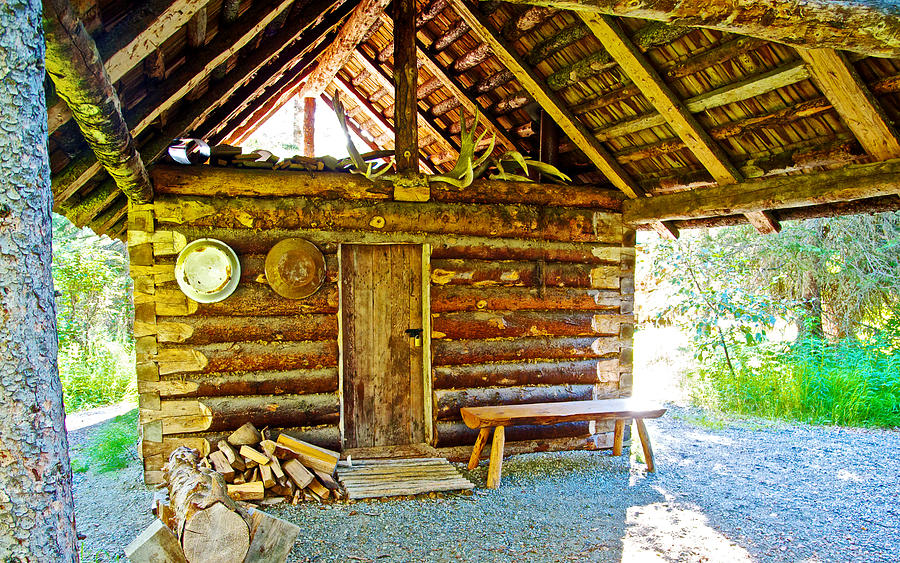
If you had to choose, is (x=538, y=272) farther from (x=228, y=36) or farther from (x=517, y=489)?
(x=228, y=36)

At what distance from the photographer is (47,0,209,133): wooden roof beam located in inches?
114

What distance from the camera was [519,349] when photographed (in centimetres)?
628

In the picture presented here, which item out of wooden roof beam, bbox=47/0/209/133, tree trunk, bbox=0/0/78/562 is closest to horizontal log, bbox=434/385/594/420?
wooden roof beam, bbox=47/0/209/133

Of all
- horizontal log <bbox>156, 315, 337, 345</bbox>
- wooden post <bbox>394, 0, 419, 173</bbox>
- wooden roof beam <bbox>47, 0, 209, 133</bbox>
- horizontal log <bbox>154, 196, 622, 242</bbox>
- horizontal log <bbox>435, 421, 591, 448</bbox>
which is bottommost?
horizontal log <bbox>435, 421, 591, 448</bbox>

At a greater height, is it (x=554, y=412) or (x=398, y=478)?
(x=554, y=412)

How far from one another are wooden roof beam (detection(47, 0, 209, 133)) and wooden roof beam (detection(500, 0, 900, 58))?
197 cm

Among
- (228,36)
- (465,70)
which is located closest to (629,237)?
(465,70)

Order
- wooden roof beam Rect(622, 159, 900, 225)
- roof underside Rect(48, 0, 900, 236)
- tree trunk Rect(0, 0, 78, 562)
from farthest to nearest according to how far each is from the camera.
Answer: wooden roof beam Rect(622, 159, 900, 225) < roof underside Rect(48, 0, 900, 236) < tree trunk Rect(0, 0, 78, 562)

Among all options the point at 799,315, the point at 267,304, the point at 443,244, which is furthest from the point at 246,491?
the point at 799,315

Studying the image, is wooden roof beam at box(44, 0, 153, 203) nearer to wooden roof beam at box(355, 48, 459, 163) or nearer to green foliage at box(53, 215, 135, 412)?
wooden roof beam at box(355, 48, 459, 163)

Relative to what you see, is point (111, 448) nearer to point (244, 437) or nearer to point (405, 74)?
point (244, 437)

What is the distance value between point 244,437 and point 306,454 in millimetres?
591

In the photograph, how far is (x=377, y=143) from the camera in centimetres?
990

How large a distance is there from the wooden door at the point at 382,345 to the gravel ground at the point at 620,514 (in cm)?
114
